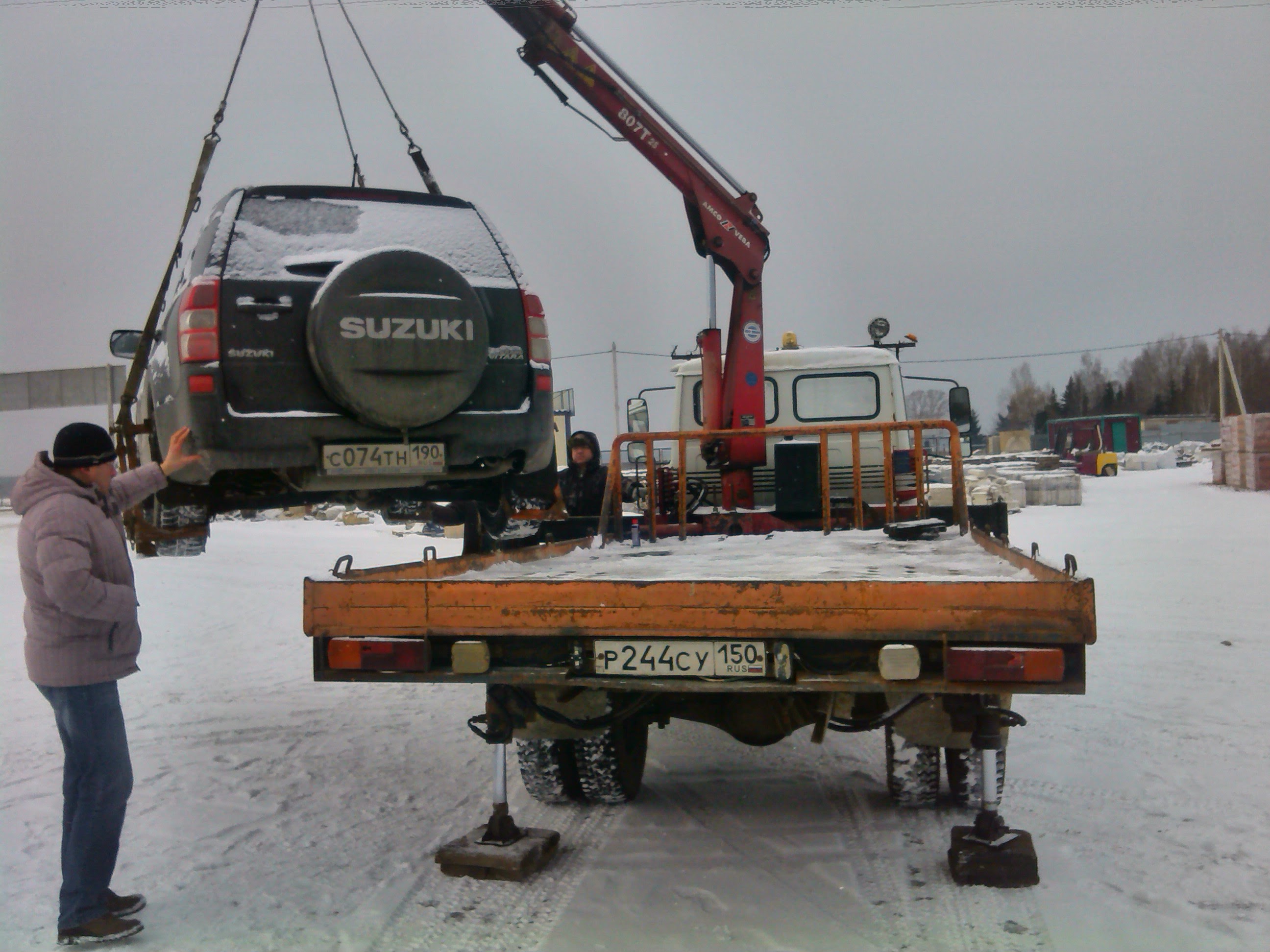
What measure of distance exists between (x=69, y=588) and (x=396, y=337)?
66.6 inches

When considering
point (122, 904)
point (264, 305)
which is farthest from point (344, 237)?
point (122, 904)

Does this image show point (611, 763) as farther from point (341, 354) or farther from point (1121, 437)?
point (1121, 437)

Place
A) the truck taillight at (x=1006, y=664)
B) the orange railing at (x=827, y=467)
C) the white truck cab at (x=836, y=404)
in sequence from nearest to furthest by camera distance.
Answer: the truck taillight at (x=1006, y=664) < the orange railing at (x=827, y=467) < the white truck cab at (x=836, y=404)

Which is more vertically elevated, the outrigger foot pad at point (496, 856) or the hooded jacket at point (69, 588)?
the hooded jacket at point (69, 588)

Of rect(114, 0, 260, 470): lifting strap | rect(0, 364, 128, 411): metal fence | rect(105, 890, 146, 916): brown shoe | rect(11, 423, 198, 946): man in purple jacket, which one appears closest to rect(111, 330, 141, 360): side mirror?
rect(114, 0, 260, 470): lifting strap

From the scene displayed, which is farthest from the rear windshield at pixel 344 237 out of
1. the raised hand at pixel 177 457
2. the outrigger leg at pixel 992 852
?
the outrigger leg at pixel 992 852

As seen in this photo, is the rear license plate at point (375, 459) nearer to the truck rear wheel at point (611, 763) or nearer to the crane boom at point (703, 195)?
the truck rear wheel at point (611, 763)

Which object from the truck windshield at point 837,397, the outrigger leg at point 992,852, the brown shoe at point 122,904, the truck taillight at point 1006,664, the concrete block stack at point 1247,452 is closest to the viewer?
the truck taillight at point 1006,664

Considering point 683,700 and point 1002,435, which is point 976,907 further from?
point 1002,435

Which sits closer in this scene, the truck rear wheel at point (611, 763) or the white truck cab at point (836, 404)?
the truck rear wheel at point (611, 763)

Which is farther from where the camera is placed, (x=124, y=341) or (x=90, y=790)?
(x=124, y=341)

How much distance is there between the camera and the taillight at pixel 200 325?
436cm

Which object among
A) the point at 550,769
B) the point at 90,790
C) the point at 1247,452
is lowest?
the point at 550,769

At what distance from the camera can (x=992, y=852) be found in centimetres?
352
